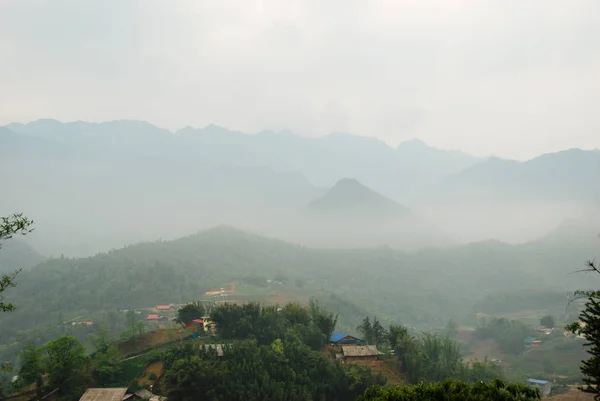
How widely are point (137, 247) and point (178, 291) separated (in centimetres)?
5089

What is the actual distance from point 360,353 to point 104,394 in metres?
23.9

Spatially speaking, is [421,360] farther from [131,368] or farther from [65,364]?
[65,364]

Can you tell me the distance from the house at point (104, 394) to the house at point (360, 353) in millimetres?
21367

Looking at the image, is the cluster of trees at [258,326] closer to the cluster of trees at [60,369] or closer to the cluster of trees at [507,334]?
the cluster of trees at [60,369]

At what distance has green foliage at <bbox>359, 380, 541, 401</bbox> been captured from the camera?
1698cm

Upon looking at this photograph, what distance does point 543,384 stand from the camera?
54.9 m

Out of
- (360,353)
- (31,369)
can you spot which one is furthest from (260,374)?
(31,369)

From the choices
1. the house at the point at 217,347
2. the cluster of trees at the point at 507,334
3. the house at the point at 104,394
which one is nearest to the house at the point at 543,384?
the cluster of trees at the point at 507,334

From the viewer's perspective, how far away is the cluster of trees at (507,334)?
87.2 metres

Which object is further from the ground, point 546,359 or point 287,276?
point 287,276

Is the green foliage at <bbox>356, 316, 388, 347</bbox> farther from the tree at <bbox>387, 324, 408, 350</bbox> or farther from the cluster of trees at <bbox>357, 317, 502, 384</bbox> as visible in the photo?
the tree at <bbox>387, 324, 408, 350</bbox>

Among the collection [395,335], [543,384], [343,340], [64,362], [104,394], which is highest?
[64,362]

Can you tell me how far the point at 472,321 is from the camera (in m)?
127

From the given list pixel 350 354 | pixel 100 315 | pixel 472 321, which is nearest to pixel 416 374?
pixel 350 354
